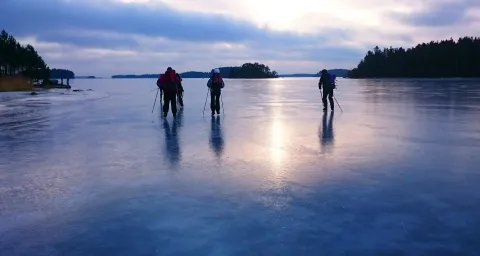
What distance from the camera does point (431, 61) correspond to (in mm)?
131750

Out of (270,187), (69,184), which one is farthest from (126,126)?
(270,187)

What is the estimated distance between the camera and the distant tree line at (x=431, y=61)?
118875mm

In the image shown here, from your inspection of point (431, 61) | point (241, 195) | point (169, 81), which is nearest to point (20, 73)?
point (169, 81)

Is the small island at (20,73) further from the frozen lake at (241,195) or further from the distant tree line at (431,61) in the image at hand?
the distant tree line at (431,61)

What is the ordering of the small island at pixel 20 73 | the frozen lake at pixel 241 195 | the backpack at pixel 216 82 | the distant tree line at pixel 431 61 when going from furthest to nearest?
the distant tree line at pixel 431 61, the small island at pixel 20 73, the backpack at pixel 216 82, the frozen lake at pixel 241 195

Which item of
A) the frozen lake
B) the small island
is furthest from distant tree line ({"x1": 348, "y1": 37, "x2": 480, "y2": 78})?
the frozen lake

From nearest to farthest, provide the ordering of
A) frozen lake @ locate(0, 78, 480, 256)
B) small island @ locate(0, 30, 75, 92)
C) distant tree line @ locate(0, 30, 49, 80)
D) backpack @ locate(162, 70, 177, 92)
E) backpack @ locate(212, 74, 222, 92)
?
1. frozen lake @ locate(0, 78, 480, 256)
2. backpack @ locate(162, 70, 177, 92)
3. backpack @ locate(212, 74, 222, 92)
4. small island @ locate(0, 30, 75, 92)
5. distant tree line @ locate(0, 30, 49, 80)

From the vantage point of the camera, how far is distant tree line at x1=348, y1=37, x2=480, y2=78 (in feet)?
390

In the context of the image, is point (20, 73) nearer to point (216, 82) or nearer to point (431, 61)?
point (216, 82)

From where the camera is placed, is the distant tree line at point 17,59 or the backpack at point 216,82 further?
the distant tree line at point 17,59

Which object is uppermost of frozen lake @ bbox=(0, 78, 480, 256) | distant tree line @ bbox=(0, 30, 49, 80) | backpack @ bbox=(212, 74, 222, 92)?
distant tree line @ bbox=(0, 30, 49, 80)

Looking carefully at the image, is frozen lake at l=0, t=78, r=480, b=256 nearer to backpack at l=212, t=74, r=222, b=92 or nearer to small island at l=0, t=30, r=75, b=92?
backpack at l=212, t=74, r=222, b=92

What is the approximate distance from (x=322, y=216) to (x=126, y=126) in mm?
9976

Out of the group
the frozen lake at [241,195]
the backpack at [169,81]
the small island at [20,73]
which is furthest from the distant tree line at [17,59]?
the frozen lake at [241,195]
